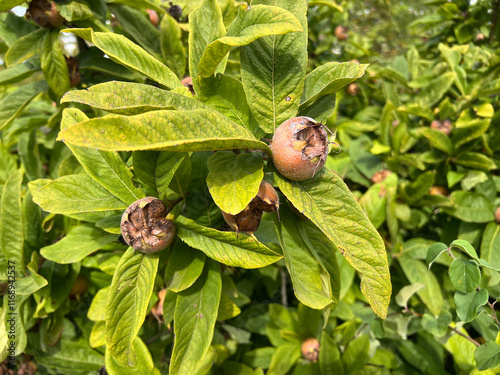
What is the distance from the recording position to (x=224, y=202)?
0.82 meters

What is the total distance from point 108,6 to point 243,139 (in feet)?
Answer: 4.49

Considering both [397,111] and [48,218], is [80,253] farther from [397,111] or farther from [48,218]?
[397,111]

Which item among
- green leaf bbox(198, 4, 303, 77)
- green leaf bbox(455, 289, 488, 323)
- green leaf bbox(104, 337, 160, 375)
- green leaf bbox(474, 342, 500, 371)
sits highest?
green leaf bbox(198, 4, 303, 77)

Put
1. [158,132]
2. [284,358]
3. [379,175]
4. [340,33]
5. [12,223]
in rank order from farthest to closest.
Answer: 1. [340,33]
2. [379,175]
3. [284,358]
4. [12,223]
5. [158,132]

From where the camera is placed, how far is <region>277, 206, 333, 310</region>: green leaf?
3.26 feet

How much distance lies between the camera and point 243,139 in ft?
2.56

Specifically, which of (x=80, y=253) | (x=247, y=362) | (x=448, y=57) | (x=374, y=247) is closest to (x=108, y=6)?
(x=80, y=253)

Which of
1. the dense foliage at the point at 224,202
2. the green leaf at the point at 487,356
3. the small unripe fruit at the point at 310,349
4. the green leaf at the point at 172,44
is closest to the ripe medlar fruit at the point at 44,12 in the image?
the dense foliage at the point at 224,202

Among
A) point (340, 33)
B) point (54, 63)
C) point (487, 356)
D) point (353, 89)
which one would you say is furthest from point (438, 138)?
point (54, 63)

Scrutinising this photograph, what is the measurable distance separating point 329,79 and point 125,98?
575 mm

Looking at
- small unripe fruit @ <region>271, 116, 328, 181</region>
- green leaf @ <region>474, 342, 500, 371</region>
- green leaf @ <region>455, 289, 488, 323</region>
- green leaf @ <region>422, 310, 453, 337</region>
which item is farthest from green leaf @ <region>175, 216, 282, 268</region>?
green leaf @ <region>422, 310, 453, 337</region>

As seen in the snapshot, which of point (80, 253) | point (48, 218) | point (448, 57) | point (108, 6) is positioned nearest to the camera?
point (80, 253)

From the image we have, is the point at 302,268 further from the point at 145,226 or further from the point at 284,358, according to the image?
the point at 284,358

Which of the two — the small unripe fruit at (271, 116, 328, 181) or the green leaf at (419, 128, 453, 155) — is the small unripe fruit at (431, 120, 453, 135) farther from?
the small unripe fruit at (271, 116, 328, 181)
